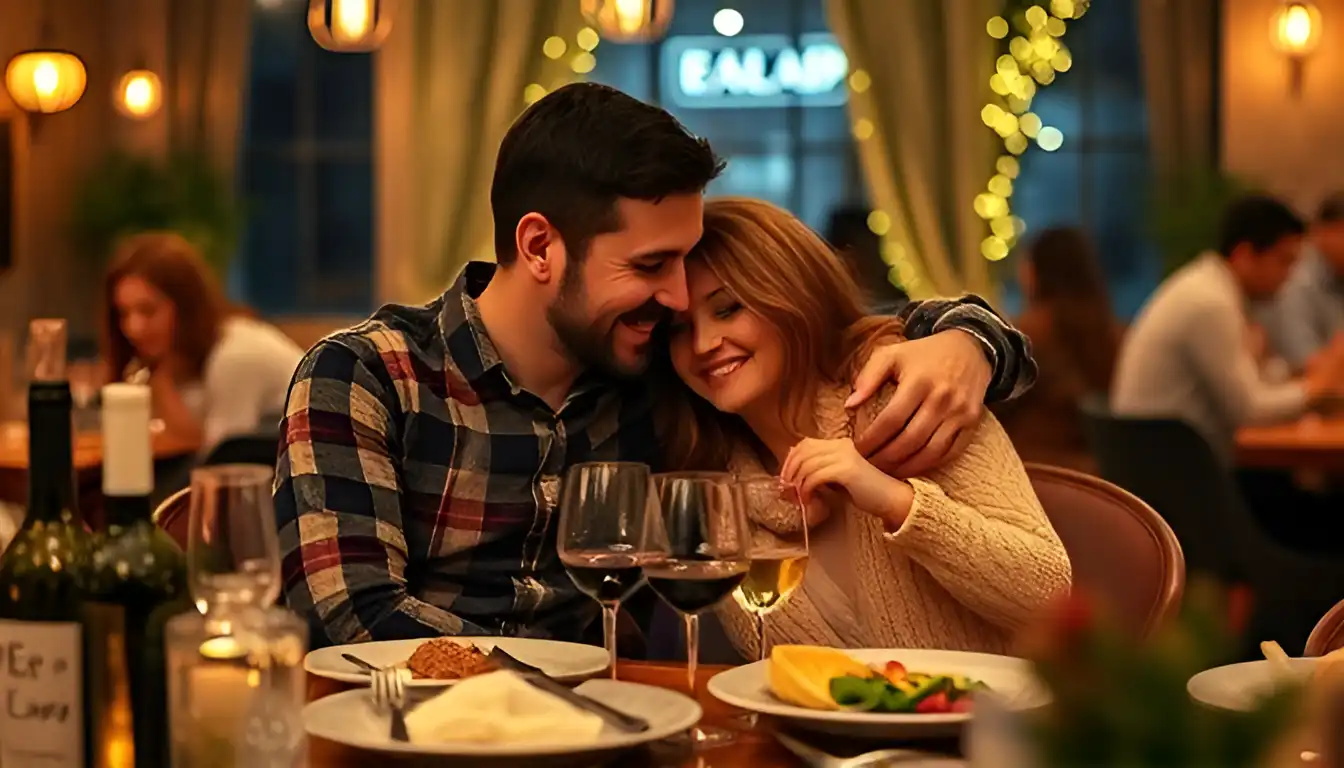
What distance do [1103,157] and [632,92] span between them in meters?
2.24

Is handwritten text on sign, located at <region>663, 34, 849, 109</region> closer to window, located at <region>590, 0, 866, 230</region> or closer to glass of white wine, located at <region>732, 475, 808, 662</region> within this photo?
window, located at <region>590, 0, 866, 230</region>

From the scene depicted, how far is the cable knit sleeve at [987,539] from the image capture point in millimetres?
1825

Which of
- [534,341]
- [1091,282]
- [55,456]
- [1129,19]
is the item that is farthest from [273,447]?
[1129,19]

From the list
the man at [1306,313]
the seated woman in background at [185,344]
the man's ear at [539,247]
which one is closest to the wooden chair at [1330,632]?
the man's ear at [539,247]

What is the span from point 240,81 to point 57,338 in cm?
725

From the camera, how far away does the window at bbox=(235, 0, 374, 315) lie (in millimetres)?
8297

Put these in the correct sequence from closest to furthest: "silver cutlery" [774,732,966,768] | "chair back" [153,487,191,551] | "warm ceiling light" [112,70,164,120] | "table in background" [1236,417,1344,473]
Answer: "silver cutlery" [774,732,966,768], "chair back" [153,487,191,551], "table in background" [1236,417,1344,473], "warm ceiling light" [112,70,164,120]

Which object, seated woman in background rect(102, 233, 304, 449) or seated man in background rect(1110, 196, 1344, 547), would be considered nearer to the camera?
seated woman in background rect(102, 233, 304, 449)

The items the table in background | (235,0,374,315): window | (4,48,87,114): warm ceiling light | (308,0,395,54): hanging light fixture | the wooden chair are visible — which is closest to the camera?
the wooden chair

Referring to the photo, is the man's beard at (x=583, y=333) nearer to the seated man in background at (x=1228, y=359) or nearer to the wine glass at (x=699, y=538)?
the wine glass at (x=699, y=538)

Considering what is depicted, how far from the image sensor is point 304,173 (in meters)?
8.38

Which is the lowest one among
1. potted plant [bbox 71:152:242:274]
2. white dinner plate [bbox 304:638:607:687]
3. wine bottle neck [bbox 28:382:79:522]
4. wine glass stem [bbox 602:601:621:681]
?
white dinner plate [bbox 304:638:607:687]

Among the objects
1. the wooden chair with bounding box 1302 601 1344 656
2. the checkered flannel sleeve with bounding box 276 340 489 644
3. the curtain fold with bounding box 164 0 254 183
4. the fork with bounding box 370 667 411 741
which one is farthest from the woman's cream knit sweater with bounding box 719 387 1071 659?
the curtain fold with bounding box 164 0 254 183

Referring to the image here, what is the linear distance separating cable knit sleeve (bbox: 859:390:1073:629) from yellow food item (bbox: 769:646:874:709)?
43 cm
